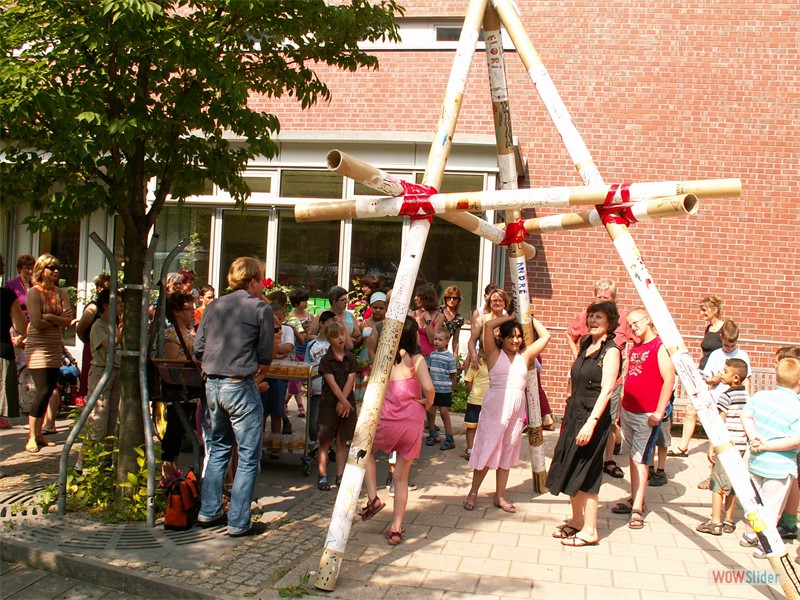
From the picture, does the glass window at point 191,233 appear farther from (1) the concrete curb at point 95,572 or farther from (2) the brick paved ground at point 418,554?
(1) the concrete curb at point 95,572

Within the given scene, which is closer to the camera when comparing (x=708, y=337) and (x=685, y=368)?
(x=685, y=368)

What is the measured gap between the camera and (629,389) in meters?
6.27

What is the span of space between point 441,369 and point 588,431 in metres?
3.17

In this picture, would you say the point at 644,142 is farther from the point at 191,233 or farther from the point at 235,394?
the point at 235,394

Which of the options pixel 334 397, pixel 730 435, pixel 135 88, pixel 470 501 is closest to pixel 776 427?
pixel 730 435

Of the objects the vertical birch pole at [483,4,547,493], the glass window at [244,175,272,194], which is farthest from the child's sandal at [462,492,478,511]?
the glass window at [244,175,272,194]

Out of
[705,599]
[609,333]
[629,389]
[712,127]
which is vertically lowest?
[705,599]

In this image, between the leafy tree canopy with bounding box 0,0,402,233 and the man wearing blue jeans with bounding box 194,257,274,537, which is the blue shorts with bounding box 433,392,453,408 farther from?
the leafy tree canopy with bounding box 0,0,402,233

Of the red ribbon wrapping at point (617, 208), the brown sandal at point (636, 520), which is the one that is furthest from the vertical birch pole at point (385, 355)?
the brown sandal at point (636, 520)

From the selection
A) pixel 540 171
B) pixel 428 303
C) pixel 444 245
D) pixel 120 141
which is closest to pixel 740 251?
pixel 540 171

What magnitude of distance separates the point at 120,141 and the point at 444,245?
22.8 feet

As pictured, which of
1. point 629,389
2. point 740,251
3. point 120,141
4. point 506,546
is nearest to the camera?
point 120,141

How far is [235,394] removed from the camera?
17.0 feet

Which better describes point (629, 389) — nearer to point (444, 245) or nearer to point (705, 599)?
point (705, 599)
